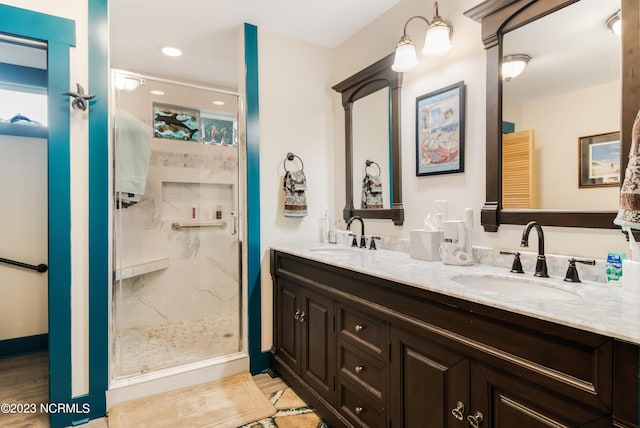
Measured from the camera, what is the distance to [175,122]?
260cm

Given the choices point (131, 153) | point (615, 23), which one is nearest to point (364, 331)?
point (615, 23)

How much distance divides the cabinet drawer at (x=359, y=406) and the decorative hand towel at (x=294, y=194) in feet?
4.07

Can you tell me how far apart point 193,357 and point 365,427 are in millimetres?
1421

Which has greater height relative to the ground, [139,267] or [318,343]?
[139,267]

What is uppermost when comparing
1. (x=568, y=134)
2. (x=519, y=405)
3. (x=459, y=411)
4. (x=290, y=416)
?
(x=568, y=134)

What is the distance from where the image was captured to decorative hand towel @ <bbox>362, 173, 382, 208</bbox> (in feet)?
7.75

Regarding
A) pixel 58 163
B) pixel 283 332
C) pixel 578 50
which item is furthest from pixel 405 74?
pixel 58 163

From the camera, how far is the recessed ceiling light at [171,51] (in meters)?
2.77

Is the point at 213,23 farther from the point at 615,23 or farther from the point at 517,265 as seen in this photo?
the point at 517,265

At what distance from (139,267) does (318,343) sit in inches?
61.6

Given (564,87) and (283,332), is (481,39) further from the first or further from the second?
(283,332)

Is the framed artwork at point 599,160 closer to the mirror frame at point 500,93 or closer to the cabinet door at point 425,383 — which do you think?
the mirror frame at point 500,93

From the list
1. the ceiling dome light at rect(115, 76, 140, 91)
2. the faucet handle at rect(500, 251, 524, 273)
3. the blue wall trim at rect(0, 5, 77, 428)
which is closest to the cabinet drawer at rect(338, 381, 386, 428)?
the faucet handle at rect(500, 251, 524, 273)

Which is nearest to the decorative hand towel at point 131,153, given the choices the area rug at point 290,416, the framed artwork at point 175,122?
the framed artwork at point 175,122
